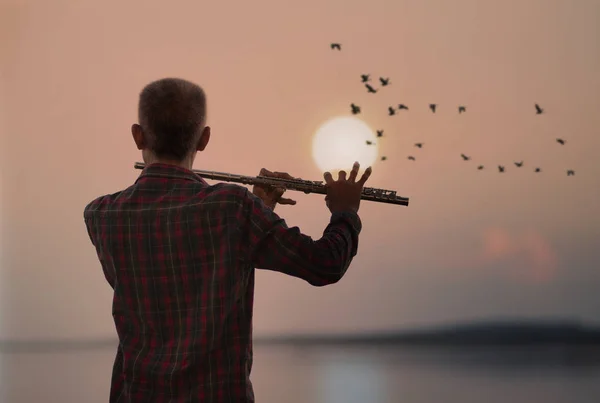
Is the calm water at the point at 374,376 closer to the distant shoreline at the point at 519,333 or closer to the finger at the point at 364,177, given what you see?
the distant shoreline at the point at 519,333

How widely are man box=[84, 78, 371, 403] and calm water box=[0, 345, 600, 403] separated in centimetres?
202

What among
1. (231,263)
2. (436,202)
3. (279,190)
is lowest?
(231,263)

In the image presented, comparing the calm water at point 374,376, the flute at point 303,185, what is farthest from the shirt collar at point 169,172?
the calm water at point 374,376

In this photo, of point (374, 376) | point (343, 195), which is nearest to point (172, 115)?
point (343, 195)

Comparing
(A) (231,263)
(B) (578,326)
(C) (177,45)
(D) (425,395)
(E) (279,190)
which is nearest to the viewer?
(A) (231,263)

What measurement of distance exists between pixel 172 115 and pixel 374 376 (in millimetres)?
2504

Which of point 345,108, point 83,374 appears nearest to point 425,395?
point 345,108

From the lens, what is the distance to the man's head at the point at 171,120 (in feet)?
4.52

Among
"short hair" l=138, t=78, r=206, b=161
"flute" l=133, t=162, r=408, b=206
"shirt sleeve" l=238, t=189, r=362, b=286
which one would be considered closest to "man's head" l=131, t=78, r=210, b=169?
"short hair" l=138, t=78, r=206, b=161

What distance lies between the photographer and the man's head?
4.52 feet

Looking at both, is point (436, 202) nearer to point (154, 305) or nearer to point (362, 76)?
point (362, 76)

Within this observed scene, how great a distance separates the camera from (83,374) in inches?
151

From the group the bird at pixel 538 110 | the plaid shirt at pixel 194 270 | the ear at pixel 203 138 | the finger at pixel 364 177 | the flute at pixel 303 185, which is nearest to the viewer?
the plaid shirt at pixel 194 270

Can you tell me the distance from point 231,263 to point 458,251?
265 centimetres
